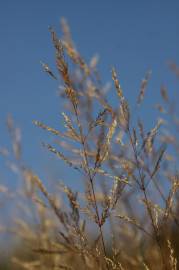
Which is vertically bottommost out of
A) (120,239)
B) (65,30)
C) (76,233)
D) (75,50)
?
(76,233)

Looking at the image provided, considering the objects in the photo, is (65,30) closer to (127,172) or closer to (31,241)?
(127,172)

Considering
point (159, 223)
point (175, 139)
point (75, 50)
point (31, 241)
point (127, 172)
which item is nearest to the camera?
point (159, 223)

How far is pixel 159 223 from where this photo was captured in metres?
1.96

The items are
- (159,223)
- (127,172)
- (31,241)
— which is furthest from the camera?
(31,241)

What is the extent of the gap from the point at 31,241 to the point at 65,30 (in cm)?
171

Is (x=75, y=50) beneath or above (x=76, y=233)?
above

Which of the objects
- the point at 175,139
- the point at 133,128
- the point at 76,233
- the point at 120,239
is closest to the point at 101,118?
the point at 133,128

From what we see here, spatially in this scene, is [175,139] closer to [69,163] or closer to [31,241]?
[69,163]

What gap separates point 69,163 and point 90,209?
0.73 feet

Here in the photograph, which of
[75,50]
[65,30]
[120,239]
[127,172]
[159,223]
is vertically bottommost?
[159,223]

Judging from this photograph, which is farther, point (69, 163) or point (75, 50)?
point (75, 50)

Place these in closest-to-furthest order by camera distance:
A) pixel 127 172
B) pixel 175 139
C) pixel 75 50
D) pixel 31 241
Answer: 1. pixel 127 172
2. pixel 75 50
3. pixel 175 139
4. pixel 31 241

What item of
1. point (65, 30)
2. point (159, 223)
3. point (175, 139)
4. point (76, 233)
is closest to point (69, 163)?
point (76, 233)

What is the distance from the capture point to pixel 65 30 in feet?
10.3
